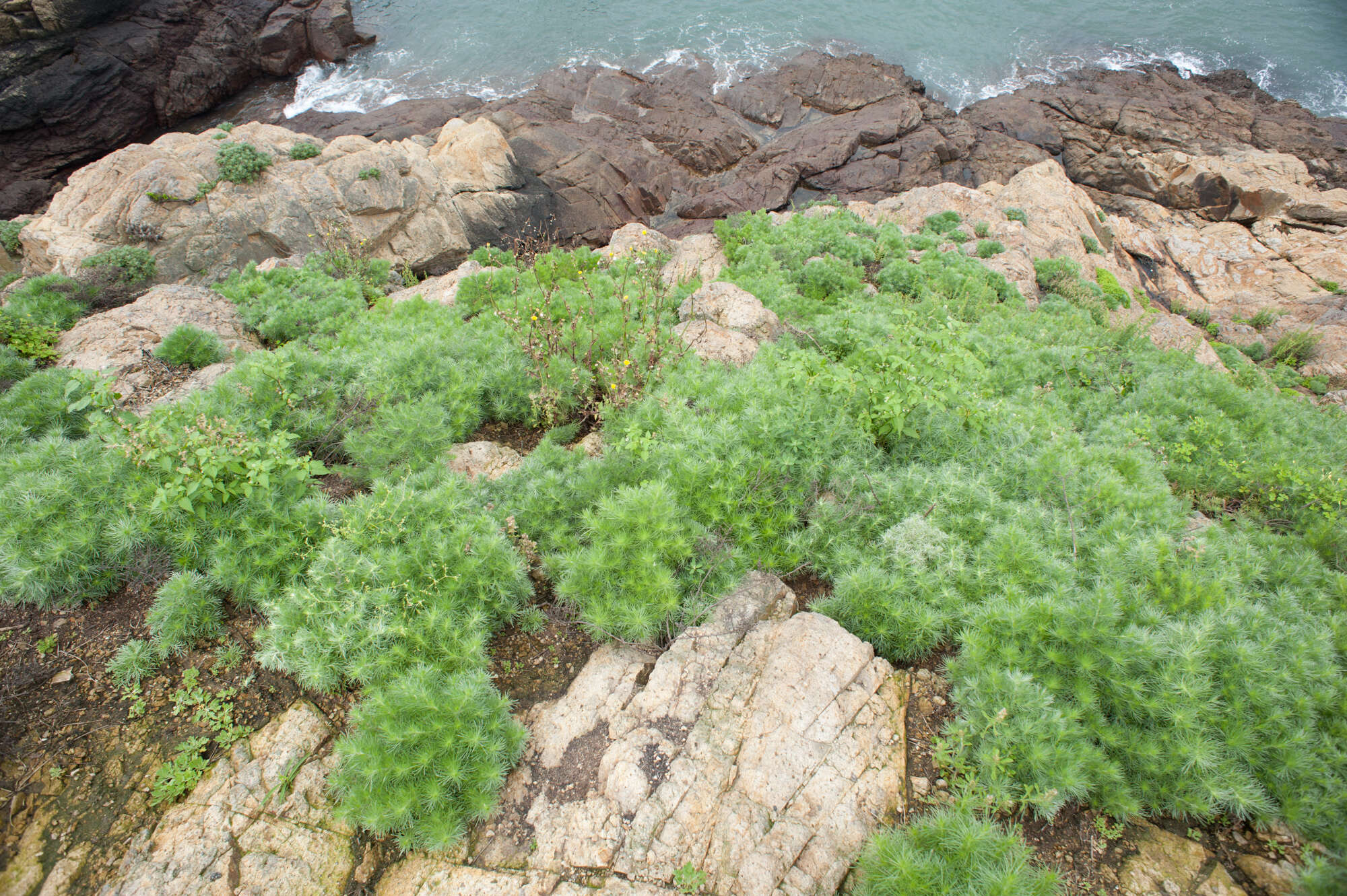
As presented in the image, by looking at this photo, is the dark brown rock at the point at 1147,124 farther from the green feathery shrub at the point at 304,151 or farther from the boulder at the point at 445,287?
the green feathery shrub at the point at 304,151

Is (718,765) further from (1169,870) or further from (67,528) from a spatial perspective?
(67,528)

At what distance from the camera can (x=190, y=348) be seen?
7723 mm

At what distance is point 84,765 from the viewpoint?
372cm

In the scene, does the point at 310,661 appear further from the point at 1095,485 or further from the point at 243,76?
the point at 243,76

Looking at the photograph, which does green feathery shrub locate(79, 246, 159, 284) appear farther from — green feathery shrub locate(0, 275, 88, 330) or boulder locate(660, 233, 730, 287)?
boulder locate(660, 233, 730, 287)

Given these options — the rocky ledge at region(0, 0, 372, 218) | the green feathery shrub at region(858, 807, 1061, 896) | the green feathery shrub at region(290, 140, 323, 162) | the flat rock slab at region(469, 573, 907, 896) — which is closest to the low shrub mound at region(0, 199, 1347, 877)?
the green feathery shrub at region(858, 807, 1061, 896)

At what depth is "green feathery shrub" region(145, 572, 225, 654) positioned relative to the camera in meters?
4.23

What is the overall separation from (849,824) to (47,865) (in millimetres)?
4545

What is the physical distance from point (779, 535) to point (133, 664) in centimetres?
481

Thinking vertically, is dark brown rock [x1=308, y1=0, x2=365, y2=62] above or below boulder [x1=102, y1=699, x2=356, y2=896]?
above

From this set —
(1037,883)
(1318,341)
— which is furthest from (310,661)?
(1318,341)

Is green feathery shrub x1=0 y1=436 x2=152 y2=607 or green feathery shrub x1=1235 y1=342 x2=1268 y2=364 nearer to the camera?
green feathery shrub x1=0 y1=436 x2=152 y2=607

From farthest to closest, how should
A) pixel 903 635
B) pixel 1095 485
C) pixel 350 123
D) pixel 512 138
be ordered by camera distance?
pixel 350 123, pixel 512 138, pixel 1095 485, pixel 903 635

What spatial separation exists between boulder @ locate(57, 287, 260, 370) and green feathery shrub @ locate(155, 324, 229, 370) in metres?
0.30
